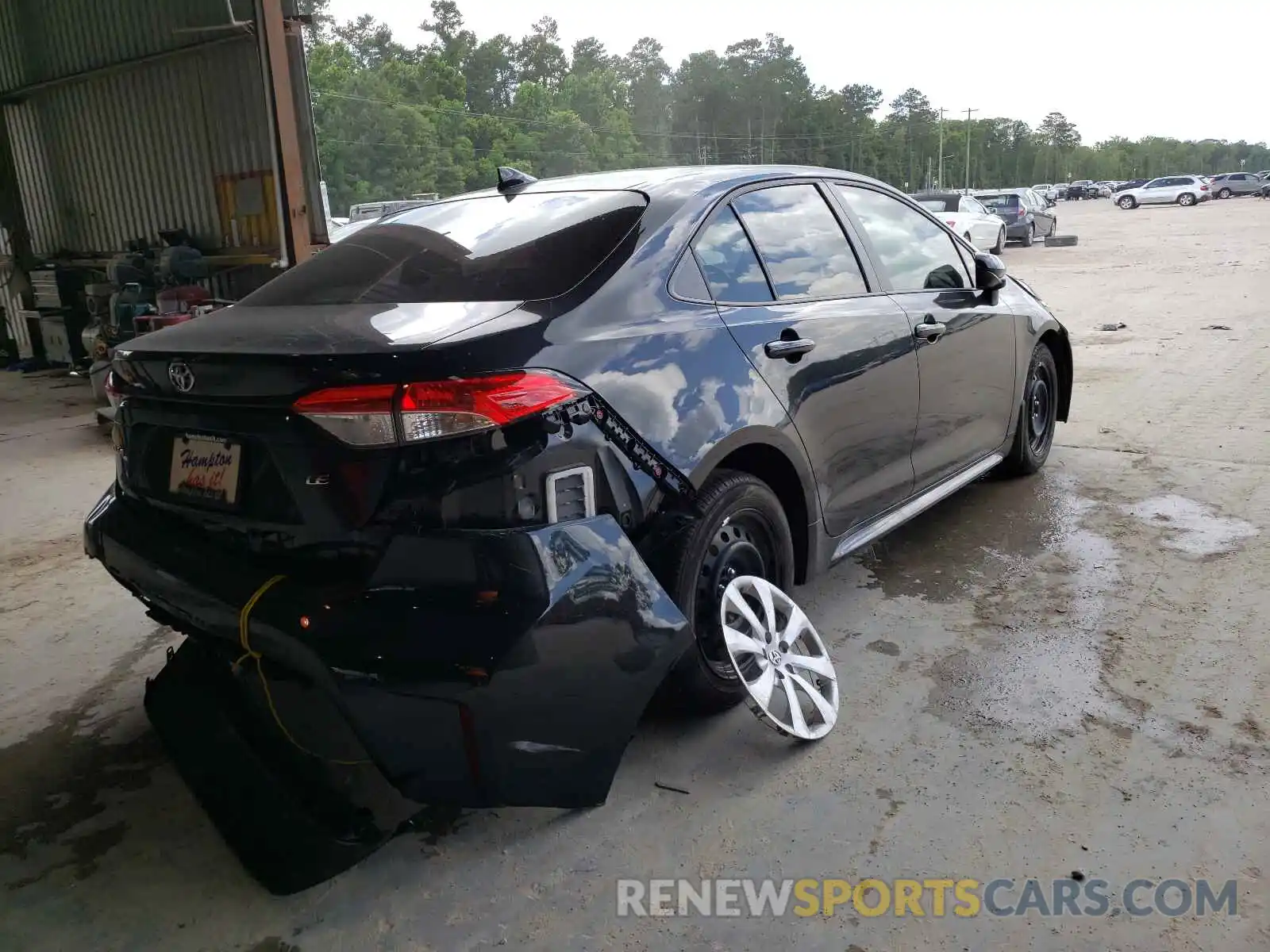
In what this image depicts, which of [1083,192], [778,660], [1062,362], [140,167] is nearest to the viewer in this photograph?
[778,660]

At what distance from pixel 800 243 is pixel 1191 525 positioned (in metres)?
2.35

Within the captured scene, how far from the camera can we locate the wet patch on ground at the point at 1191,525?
12.9ft

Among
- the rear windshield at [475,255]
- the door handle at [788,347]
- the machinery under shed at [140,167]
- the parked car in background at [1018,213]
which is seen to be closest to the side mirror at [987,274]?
the door handle at [788,347]

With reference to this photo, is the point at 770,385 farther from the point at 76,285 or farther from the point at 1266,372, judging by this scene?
the point at 76,285

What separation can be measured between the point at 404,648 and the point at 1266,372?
7.54 m

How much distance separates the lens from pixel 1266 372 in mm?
7227

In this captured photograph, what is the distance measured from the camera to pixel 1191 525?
4172 mm

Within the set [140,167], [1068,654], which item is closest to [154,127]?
[140,167]

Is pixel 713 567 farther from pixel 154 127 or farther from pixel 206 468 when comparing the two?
pixel 154 127

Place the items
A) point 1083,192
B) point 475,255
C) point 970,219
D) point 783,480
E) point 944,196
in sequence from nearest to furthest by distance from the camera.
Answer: point 475,255 → point 783,480 → point 970,219 → point 944,196 → point 1083,192

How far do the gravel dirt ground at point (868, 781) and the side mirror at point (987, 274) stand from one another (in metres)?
1.06

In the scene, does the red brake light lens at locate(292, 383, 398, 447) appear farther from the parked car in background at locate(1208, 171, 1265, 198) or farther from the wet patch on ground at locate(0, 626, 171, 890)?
the parked car in background at locate(1208, 171, 1265, 198)

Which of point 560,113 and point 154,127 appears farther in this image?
point 560,113

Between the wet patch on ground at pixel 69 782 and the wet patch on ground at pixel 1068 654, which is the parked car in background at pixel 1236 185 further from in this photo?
the wet patch on ground at pixel 69 782
